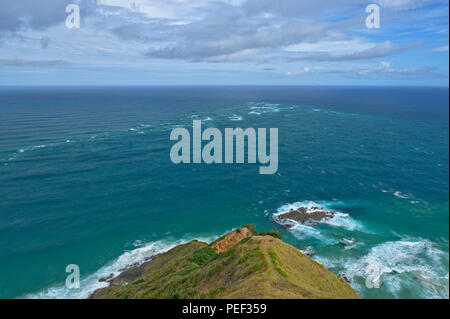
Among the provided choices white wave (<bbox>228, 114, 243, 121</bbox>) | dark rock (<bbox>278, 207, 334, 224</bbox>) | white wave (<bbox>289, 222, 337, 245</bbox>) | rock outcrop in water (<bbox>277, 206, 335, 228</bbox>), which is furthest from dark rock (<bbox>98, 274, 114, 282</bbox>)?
white wave (<bbox>228, 114, 243, 121</bbox>)

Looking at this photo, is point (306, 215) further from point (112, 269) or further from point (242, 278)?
point (112, 269)

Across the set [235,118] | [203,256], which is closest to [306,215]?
[203,256]

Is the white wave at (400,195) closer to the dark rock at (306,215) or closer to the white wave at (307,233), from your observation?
the dark rock at (306,215)

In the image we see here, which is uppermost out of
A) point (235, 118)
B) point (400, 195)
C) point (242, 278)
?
point (235, 118)

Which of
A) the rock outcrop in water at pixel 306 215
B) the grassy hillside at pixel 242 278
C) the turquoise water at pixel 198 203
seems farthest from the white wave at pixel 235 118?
the grassy hillside at pixel 242 278

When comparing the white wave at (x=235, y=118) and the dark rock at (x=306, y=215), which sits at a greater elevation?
the white wave at (x=235, y=118)

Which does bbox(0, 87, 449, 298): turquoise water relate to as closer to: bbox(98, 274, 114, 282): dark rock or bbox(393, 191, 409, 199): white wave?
bbox(393, 191, 409, 199): white wave
